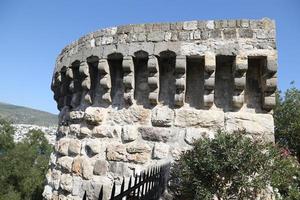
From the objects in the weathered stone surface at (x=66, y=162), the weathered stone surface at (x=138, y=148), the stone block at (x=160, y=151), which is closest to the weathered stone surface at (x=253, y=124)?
the stone block at (x=160, y=151)

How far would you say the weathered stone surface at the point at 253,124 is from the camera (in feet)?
16.5

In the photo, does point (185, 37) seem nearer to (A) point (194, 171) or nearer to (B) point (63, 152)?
(A) point (194, 171)

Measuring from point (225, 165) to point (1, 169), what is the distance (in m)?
21.2

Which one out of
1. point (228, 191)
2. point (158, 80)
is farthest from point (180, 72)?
point (228, 191)

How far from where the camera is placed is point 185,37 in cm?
521

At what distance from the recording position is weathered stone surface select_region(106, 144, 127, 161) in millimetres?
5352

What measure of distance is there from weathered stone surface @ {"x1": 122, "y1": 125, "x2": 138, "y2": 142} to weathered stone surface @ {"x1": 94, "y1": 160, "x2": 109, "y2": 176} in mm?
539

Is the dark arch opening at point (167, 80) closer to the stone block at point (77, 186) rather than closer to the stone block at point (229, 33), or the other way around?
the stone block at point (229, 33)

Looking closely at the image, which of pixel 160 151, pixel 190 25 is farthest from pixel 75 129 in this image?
pixel 190 25

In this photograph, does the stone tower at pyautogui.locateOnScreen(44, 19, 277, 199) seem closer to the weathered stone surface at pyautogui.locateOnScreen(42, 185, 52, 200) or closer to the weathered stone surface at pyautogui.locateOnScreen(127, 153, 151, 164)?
the weathered stone surface at pyautogui.locateOnScreen(127, 153, 151, 164)

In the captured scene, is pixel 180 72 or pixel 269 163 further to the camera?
pixel 180 72

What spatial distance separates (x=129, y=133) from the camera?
17.7 feet

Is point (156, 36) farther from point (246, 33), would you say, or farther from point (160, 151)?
point (160, 151)

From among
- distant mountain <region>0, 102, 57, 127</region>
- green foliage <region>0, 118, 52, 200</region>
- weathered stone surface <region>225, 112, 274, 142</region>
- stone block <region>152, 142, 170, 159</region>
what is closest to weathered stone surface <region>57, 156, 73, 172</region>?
stone block <region>152, 142, 170, 159</region>
